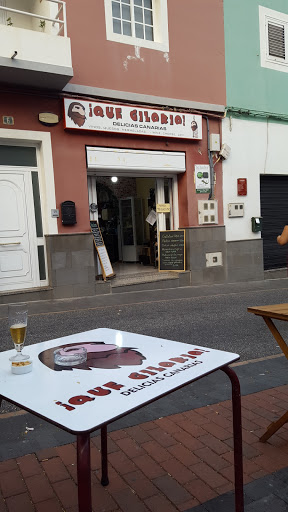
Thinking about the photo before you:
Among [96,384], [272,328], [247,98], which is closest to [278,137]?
[247,98]

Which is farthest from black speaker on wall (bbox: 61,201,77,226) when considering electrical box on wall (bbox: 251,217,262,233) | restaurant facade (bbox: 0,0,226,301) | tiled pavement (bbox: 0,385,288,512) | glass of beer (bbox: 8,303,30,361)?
glass of beer (bbox: 8,303,30,361)

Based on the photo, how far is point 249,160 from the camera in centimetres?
1016

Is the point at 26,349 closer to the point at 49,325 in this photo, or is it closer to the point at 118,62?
the point at 49,325

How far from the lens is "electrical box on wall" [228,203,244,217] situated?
988cm

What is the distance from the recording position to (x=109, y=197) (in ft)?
38.7

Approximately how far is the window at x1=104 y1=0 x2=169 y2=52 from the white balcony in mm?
1287

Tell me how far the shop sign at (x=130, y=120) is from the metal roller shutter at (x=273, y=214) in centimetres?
272

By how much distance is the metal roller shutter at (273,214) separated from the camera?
35.2ft

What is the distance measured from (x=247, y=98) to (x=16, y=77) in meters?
5.88

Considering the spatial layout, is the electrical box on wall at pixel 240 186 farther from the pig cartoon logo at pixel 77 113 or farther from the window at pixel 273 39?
the pig cartoon logo at pixel 77 113

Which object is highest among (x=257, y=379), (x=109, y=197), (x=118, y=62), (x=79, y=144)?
(x=118, y=62)

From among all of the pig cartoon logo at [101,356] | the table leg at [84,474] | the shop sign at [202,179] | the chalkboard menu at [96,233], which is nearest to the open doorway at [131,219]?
the shop sign at [202,179]

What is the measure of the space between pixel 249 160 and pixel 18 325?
931 cm

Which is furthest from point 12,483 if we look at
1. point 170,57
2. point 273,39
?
point 273,39
